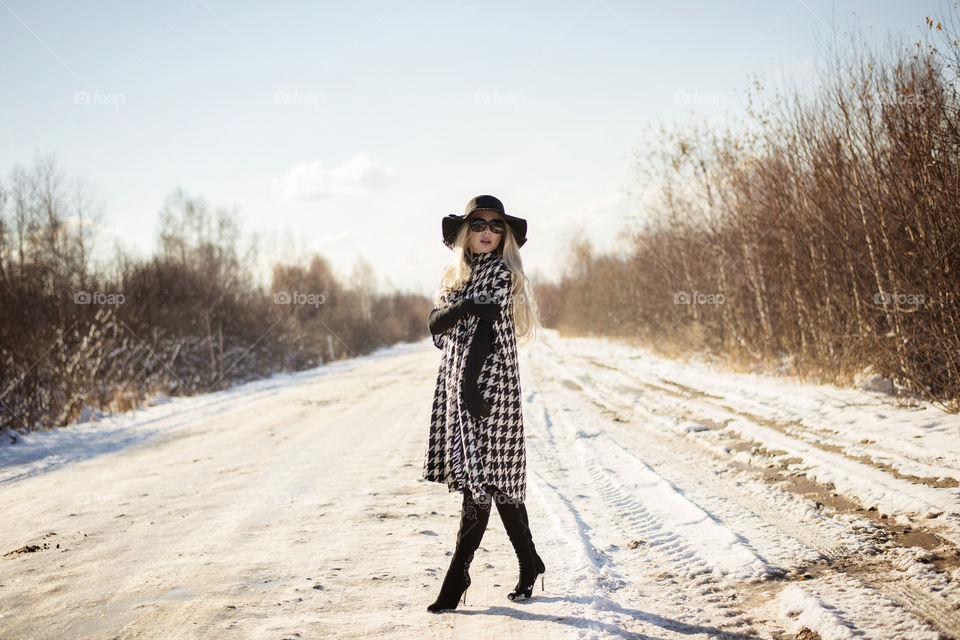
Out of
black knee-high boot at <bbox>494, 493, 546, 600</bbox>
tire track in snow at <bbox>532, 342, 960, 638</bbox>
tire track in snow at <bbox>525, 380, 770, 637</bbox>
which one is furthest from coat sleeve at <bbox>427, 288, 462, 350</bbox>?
tire track in snow at <bbox>532, 342, 960, 638</bbox>

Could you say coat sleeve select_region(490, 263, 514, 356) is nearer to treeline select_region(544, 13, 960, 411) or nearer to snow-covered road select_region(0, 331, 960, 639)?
snow-covered road select_region(0, 331, 960, 639)

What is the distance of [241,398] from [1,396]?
19.5 feet

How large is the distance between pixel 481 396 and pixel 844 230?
827cm

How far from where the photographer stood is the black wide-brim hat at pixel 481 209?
326 centimetres

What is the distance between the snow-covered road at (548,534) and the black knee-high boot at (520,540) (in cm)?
8

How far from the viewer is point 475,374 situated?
2979 millimetres

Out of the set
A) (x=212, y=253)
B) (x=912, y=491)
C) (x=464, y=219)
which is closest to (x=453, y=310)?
(x=464, y=219)

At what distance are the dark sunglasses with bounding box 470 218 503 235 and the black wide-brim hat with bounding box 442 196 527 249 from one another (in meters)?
0.05

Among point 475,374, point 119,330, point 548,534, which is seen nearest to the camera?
→ point 475,374

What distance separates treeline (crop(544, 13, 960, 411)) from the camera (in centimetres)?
714

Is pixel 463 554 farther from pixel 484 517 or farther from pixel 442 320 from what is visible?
pixel 442 320

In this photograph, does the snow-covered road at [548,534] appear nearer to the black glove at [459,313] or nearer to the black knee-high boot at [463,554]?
the black knee-high boot at [463,554]

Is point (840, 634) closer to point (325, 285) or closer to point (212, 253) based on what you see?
point (212, 253)

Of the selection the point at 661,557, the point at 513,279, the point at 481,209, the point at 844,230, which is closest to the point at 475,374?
the point at 513,279
